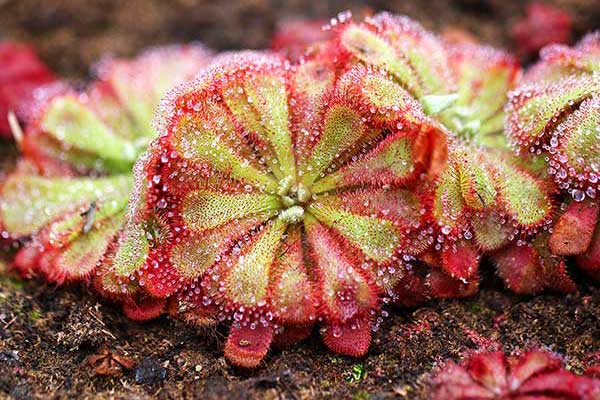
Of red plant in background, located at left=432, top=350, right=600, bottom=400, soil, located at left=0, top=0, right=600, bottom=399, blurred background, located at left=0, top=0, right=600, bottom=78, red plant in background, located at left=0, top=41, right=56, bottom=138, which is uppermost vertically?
blurred background, located at left=0, top=0, right=600, bottom=78

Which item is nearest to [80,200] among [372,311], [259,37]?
[372,311]

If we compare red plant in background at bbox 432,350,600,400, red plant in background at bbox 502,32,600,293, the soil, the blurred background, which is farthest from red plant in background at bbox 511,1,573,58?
red plant in background at bbox 432,350,600,400

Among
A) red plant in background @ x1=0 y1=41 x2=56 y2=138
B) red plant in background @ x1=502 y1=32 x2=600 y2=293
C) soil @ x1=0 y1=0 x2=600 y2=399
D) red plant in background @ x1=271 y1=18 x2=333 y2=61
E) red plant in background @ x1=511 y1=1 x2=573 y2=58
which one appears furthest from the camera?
red plant in background @ x1=511 y1=1 x2=573 y2=58

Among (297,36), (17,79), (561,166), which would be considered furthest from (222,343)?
(17,79)

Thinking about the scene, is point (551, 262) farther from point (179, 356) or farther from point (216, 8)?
point (216, 8)

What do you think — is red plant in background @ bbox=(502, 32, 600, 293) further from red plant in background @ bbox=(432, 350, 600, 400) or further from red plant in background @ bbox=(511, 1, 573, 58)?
red plant in background @ bbox=(511, 1, 573, 58)

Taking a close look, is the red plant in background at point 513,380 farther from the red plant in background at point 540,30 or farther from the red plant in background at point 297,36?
the red plant in background at point 540,30
